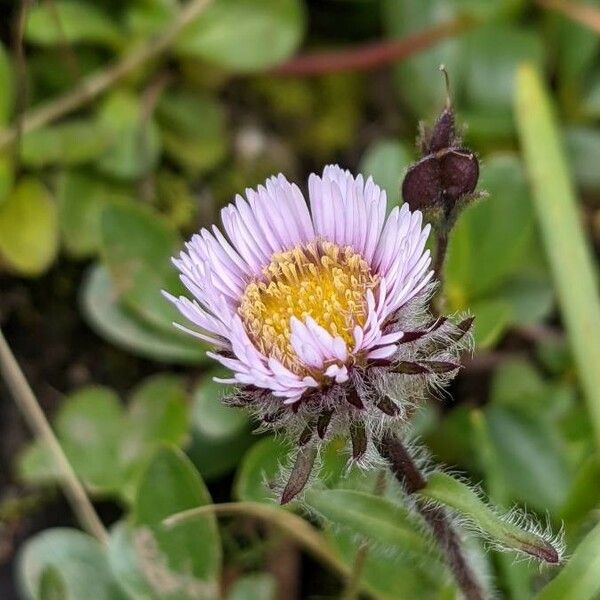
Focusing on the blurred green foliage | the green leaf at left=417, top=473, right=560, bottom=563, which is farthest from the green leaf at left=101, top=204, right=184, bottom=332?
the green leaf at left=417, top=473, right=560, bottom=563

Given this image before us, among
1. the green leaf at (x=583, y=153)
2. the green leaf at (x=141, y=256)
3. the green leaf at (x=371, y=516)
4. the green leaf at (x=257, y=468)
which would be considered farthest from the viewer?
the green leaf at (x=583, y=153)

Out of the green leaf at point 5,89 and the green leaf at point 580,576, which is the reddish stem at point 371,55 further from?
the green leaf at point 580,576

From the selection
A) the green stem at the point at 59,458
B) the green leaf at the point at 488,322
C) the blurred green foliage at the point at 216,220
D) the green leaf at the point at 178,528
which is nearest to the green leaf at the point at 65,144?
the blurred green foliage at the point at 216,220

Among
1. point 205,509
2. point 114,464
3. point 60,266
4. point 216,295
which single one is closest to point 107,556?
point 114,464

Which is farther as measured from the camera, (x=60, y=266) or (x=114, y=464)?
(x=60, y=266)

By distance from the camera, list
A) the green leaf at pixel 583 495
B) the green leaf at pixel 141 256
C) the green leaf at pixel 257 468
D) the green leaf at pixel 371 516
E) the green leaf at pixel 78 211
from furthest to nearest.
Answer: the green leaf at pixel 78 211 → the green leaf at pixel 141 256 → the green leaf at pixel 257 468 → the green leaf at pixel 583 495 → the green leaf at pixel 371 516

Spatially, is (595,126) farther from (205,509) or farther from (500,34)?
(205,509)
